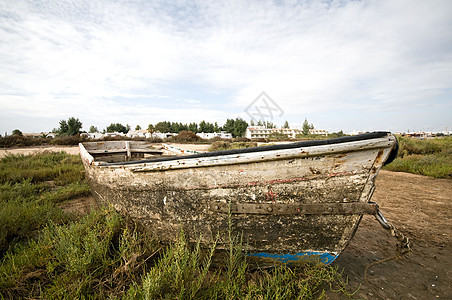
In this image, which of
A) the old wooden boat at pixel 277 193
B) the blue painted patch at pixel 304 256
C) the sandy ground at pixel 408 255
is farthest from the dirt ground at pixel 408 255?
the old wooden boat at pixel 277 193

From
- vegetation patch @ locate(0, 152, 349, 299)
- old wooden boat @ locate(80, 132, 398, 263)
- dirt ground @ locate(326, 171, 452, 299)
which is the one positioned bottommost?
dirt ground @ locate(326, 171, 452, 299)

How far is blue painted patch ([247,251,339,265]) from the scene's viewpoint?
2.14m

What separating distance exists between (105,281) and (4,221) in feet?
8.02

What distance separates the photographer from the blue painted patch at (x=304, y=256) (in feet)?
7.01

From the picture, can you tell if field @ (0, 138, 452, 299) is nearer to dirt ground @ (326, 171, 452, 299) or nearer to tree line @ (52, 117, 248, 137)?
dirt ground @ (326, 171, 452, 299)

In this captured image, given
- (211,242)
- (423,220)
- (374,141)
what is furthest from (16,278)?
(423,220)

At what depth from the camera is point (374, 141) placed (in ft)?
5.91

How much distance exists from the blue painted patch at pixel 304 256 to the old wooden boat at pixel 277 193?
0.03 feet

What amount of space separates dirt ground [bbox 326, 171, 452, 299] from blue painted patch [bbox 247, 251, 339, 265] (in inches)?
17.4

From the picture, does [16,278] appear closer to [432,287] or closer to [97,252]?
[97,252]

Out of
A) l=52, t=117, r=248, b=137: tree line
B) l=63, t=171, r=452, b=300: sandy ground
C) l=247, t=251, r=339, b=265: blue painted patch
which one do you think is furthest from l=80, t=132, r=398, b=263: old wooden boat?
l=52, t=117, r=248, b=137: tree line

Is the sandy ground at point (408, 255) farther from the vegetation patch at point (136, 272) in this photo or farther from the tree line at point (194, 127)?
the tree line at point (194, 127)

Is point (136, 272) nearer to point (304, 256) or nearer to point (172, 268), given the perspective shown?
point (172, 268)

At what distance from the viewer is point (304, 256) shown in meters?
2.16
